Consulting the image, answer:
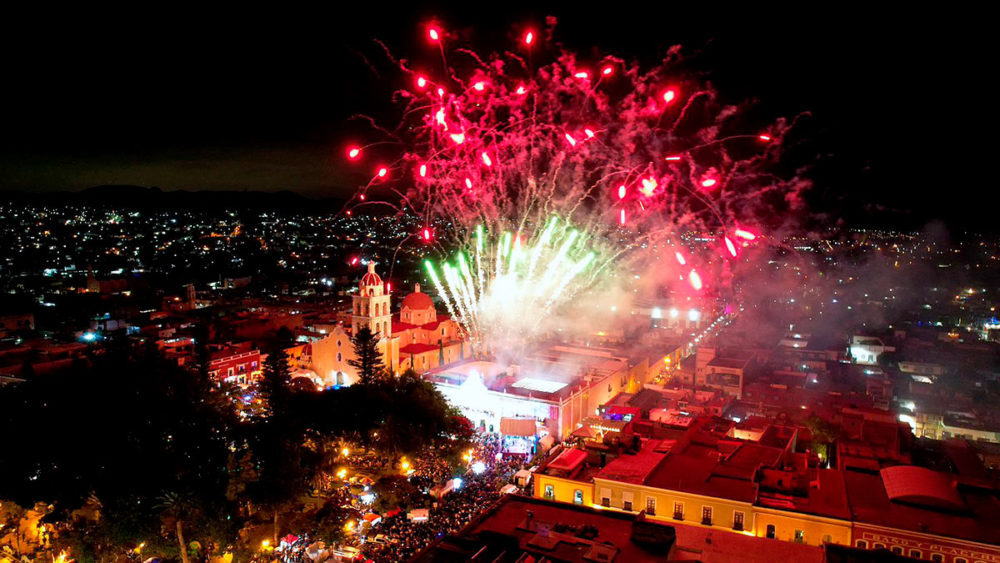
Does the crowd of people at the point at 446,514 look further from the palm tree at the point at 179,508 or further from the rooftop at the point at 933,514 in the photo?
the rooftop at the point at 933,514

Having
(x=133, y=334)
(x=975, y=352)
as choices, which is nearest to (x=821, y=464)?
(x=975, y=352)

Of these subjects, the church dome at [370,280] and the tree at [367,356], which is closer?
the tree at [367,356]

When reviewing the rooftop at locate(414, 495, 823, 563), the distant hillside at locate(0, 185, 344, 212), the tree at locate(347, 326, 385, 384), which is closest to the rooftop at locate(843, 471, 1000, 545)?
the rooftop at locate(414, 495, 823, 563)

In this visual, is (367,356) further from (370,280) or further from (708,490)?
(708,490)

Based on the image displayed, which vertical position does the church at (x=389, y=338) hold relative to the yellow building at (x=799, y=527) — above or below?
above

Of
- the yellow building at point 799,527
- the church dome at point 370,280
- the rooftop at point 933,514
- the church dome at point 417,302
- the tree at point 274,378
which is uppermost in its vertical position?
the church dome at point 370,280

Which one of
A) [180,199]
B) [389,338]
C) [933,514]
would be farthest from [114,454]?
[180,199]

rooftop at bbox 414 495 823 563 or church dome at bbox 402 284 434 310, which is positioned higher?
church dome at bbox 402 284 434 310

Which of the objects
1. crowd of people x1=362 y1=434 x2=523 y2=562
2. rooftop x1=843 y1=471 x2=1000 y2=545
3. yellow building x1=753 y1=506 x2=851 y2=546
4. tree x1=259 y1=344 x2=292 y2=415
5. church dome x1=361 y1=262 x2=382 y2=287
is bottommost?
crowd of people x1=362 y1=434 x2=523 y2=562

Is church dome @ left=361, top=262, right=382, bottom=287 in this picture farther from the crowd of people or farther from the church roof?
the crowd of people

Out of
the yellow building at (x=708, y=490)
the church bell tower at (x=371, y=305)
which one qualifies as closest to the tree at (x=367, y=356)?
the church bell tower at (x=371, y=305)
